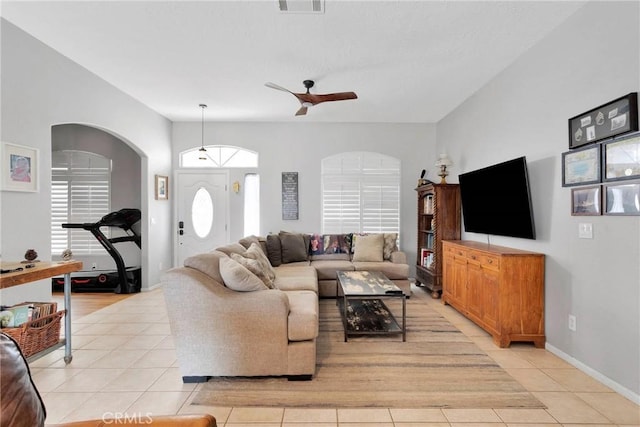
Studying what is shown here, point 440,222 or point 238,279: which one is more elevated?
point 440,222

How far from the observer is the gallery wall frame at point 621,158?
200 centimetres

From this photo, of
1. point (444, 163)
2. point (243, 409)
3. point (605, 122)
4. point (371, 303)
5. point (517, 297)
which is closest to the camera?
point (243, 409)

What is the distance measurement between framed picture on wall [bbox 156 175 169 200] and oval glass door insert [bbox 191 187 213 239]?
475 mm

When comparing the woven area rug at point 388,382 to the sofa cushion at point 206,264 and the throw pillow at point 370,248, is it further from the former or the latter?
the throw pillow at point 370,248

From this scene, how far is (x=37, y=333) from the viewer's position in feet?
7.85

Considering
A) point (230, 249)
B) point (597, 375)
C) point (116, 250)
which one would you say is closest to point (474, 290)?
point (597, 375)

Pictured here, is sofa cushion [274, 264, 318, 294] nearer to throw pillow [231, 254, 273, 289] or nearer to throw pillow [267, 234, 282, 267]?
throw pillow [267, 234, 282, 267]

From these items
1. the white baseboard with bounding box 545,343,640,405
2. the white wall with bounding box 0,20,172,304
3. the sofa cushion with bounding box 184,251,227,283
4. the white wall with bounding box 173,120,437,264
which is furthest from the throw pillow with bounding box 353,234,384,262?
the white wall with bounding box 0,20,172,304

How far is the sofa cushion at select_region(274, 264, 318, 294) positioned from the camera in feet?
10.9

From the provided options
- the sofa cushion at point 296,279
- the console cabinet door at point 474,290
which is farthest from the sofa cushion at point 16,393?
the console cabinet door at point 474,290

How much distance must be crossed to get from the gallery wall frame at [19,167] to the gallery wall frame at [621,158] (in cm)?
473

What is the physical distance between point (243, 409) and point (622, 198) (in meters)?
2.90

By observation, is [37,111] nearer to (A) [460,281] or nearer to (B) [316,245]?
(B) [316,245]

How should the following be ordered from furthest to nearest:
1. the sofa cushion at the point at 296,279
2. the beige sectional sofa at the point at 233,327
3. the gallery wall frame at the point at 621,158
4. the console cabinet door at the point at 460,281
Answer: the console cabinet door at the point at 460,281
the sofa cushion at the point at 296,279
the beige sectional sofa at the point at 233,327
the gallery wall frame at the point at 621,158
